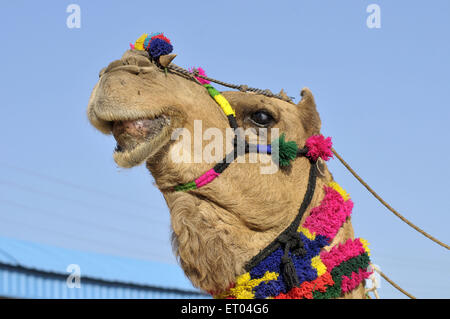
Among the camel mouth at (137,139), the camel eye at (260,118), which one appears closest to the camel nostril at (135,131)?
the camel mouth at (137,139)

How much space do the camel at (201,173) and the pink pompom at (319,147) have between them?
14cm

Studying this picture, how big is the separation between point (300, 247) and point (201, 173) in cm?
82

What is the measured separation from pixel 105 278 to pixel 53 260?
4.30ft

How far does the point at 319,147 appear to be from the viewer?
4.41m

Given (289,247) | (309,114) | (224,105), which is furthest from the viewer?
(309,114)

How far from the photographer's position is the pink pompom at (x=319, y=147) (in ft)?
14.5

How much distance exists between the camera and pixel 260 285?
158 inches

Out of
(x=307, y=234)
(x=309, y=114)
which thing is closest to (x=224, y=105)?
(x=309, y=114)

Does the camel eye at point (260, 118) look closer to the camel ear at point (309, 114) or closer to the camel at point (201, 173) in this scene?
the camel at point (201, 173)

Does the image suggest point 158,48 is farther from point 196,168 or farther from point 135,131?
point 196,168
